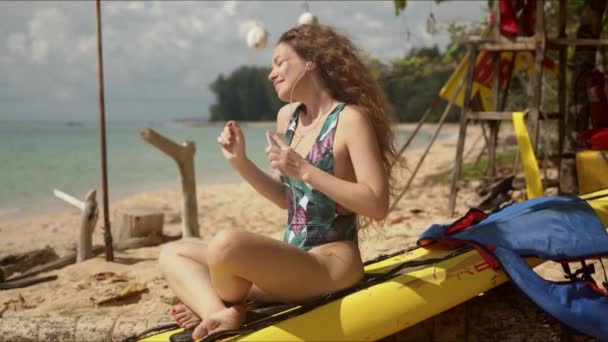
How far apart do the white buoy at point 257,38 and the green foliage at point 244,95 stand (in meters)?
47.4

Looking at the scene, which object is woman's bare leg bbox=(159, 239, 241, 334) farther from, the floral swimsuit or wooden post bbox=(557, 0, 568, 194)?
wooden post bbox=(557, 0, 568, 194)

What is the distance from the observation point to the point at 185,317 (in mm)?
2438

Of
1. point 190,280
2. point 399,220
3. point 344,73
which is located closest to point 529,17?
point 399,220

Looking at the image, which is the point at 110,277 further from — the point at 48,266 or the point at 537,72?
the point at 537,72

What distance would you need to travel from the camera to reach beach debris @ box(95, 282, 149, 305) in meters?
4.07

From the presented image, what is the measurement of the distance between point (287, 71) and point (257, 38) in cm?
465

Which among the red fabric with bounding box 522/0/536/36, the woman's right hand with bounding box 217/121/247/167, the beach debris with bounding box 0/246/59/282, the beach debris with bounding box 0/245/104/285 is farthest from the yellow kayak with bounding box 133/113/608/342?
the red fabric with bounding box 522/0/536/36

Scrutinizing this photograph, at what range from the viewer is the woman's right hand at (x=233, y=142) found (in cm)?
227

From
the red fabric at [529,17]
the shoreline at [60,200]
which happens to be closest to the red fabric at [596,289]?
the red fabric at [529,17]

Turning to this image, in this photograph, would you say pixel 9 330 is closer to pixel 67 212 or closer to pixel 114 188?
pixel 67 212

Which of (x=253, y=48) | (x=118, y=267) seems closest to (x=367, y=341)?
(x=118, y=267)

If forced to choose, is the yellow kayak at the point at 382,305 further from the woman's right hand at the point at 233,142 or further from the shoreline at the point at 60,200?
the shoreline at the point at 60,200

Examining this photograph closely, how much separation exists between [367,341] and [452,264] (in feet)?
1.90

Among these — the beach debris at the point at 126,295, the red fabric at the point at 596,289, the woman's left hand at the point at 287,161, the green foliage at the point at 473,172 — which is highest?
the woman's left hand at the point at 287,161
